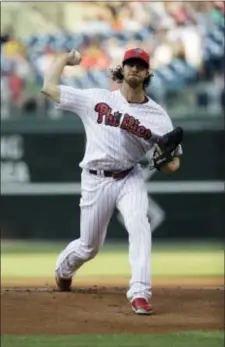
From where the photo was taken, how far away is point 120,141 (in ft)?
19.0

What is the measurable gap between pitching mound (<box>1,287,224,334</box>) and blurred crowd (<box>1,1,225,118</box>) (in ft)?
14.7

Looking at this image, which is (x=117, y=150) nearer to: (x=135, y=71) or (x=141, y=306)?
(x=135, y=71)

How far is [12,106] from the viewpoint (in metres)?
10.7

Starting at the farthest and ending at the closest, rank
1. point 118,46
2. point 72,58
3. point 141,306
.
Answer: point 118,46, point 72,58, point 141,306

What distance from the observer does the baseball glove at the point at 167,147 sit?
5.56m

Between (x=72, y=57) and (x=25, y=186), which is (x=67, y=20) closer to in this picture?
(x=25, y=186)

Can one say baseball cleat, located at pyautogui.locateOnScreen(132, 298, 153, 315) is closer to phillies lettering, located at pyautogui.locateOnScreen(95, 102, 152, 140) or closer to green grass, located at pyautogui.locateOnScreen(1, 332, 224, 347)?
green grass, located at pyautogui.locateOnScreen(1, 332, 224, 347)

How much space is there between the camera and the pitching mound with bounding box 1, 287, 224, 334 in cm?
524

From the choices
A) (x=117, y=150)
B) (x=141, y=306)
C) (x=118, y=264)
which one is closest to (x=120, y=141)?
(x=117, y=150)

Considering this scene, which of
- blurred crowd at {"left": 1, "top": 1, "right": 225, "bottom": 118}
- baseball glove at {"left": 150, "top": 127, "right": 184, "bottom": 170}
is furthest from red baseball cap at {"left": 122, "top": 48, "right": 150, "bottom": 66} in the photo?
blurred crowd at {"left": 1, "top": 1, "right": 225, "bottom": 118}

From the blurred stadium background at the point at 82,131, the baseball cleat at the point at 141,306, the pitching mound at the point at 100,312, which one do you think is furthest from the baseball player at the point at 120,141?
the blurred stadium background at the point at 82,131

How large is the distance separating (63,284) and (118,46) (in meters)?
5.08

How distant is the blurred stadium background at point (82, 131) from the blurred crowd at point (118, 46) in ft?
0.04

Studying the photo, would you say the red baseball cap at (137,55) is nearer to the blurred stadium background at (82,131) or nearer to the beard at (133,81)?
the beard at (133,81)
